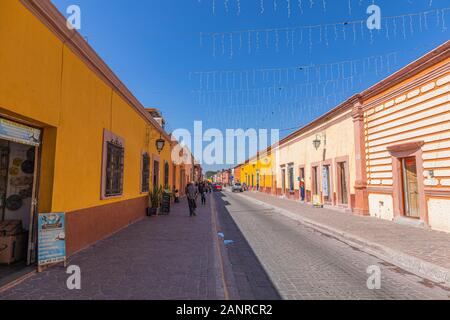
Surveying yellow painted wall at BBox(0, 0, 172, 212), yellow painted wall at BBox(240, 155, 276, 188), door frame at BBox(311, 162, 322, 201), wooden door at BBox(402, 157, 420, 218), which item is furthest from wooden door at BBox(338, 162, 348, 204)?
yellow painted wall at BBox(240, 155, 276, 188)

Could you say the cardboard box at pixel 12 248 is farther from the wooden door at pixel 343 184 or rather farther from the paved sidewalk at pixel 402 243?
the wooden door at pixel 343 184

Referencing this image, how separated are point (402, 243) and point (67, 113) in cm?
821

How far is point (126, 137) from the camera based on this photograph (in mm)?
8828

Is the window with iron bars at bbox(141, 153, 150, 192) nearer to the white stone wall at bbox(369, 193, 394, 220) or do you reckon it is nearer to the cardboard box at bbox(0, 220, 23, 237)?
the cardboard box at bbox(0, 220, 23, 237)

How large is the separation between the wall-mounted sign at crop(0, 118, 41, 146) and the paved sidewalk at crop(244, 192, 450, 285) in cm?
731

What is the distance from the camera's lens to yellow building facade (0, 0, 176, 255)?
3.97 m

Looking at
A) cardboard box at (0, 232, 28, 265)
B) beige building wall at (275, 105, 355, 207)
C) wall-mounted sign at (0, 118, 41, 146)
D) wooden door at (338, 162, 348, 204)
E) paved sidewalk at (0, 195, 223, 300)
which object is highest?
beige building wall at (275, 105, 355, 207)

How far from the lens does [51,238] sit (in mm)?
4648

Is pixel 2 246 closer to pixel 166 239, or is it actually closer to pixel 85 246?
pixel 85 246

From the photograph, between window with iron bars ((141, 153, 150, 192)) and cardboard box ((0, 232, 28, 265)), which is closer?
cardboard box ((0, 232, 28, 265))

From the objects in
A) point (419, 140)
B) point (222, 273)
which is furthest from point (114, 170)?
point (419, 140)

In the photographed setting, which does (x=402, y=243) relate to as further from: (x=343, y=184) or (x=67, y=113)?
(x=67, y=113)

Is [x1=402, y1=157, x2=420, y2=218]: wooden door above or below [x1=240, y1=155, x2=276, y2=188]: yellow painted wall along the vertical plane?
below
